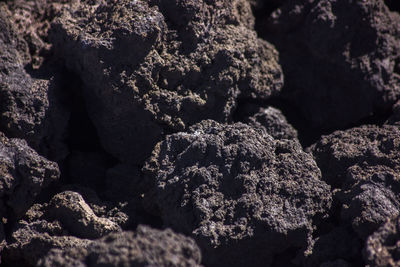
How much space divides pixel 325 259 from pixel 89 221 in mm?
1297

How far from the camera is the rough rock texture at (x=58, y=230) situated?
106 inches

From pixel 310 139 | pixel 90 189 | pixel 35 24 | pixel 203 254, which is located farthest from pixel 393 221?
pixel 35 24

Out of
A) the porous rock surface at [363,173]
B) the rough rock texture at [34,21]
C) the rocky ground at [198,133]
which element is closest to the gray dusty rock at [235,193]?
the rocky ground at [198,133]

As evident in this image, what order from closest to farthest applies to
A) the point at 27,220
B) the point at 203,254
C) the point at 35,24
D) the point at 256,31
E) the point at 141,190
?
1. the point at 203,254
2. the point at 27,220
3. the point at 141,190
4. the point at 35,24
5. the point at 256,31

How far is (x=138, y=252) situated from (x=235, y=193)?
2.54 feet

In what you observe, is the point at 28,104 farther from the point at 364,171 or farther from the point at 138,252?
the point at 364,171

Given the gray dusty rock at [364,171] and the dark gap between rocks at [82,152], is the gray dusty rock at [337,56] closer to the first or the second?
the gray dusty rock at [364,171]

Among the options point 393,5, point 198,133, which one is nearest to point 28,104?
point 198,133

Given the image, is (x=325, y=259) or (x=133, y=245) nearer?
(x=133, y=245)

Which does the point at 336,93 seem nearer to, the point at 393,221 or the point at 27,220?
the point at 393,221

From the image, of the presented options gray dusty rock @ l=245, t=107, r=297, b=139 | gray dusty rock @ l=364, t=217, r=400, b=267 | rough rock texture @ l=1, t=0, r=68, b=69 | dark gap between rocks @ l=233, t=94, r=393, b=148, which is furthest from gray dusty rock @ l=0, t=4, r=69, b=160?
gray dusty rock @ l=364, t=217, r=400, b=267

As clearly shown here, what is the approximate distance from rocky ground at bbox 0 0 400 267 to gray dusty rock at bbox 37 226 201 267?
0.01 m

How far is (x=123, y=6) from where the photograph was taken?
2.98 m

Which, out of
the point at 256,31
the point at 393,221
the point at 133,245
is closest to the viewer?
the point at 133,245
